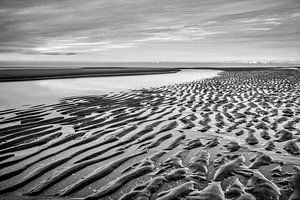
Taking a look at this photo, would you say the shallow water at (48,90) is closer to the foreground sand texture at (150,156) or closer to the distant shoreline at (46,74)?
the foreground sand texture at (150,156)

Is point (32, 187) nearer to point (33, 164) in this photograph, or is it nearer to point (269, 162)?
point (33, 164)

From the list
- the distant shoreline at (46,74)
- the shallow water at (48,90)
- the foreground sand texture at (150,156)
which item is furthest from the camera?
the distant shoreline at (46,74)

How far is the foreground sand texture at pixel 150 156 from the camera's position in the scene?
3596 millimetres

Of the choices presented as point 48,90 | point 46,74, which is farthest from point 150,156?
point 46,74

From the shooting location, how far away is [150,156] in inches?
196

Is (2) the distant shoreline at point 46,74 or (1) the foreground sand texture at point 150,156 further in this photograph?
(2) the distant shoreline at point 46,74

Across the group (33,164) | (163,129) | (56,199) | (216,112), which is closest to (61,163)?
(33,164)

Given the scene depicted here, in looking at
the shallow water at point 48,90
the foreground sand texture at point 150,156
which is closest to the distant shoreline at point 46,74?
the shallow water at point 48,90

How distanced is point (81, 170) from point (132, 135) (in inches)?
92.6

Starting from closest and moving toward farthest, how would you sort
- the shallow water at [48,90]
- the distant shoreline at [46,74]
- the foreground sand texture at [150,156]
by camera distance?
1. the foreground sand texture at [150,156]
2. the shallow water at [48,90]
3. the distant shoreline at [46,74]

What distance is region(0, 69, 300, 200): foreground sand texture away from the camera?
3.60 m

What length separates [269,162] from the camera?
4.64m

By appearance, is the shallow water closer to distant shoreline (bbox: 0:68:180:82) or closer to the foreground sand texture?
the foreground sand texture

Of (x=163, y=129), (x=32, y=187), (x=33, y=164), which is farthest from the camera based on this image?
(x=163, y=129)
